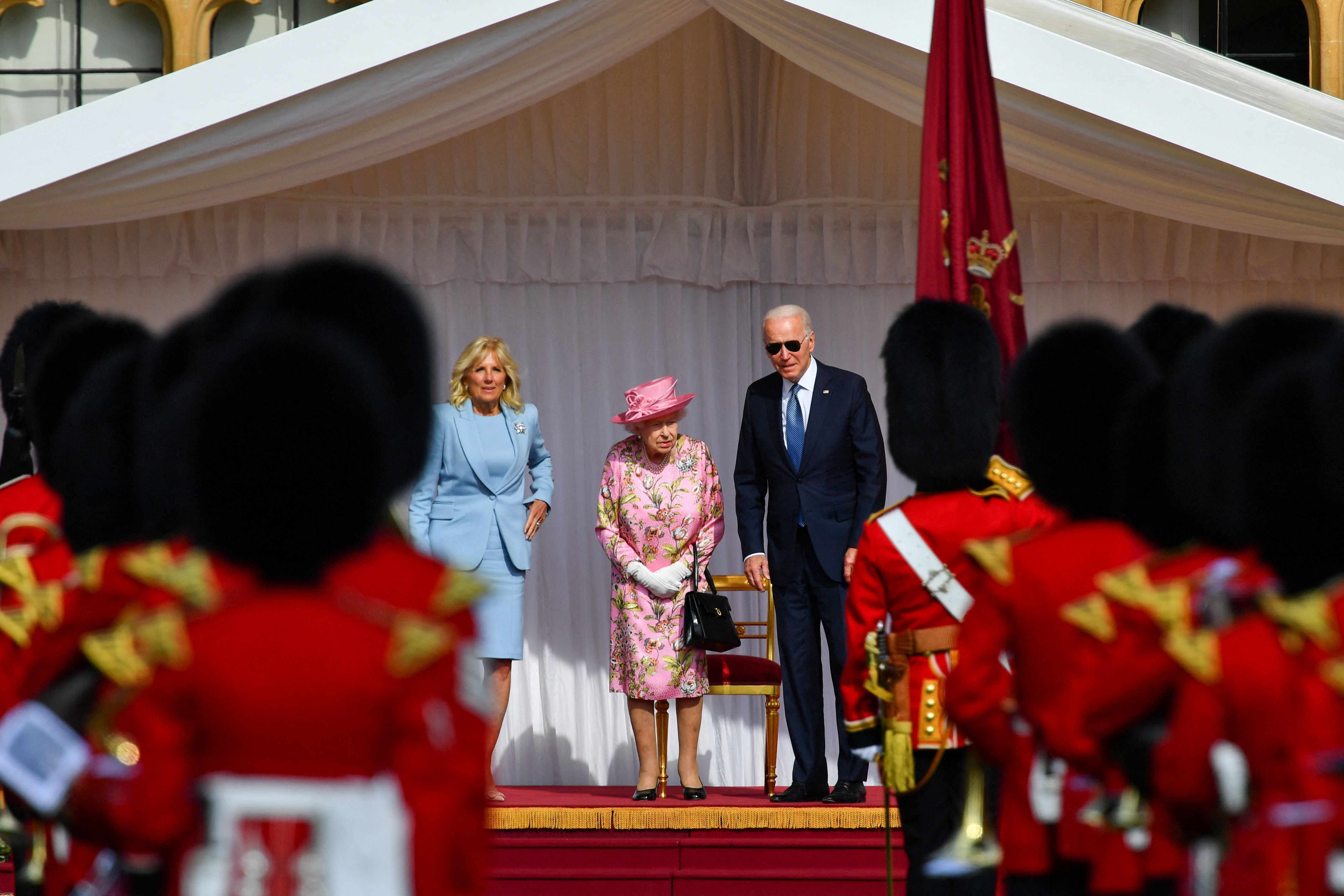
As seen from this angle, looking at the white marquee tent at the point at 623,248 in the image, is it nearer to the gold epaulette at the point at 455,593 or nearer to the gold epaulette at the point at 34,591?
the gold epaulette at the point at 34,591

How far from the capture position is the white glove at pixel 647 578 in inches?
225

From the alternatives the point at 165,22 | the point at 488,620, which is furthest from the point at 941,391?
the point at 165,22

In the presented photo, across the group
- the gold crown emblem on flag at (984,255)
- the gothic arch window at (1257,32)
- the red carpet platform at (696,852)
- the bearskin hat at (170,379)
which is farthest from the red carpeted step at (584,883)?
the gothic arch window at (1257,32)

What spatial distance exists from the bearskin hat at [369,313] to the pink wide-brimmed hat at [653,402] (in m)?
3.34

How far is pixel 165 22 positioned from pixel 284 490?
5690 millimetres

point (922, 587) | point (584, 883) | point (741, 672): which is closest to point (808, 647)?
point (741, 672)

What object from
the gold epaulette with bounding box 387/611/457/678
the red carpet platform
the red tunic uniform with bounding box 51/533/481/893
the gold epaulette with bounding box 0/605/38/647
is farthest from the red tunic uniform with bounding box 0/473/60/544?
the red carpet platform

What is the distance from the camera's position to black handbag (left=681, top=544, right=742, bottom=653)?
5.56 metres

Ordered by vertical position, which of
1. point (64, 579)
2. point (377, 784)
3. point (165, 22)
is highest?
point (165, 22)

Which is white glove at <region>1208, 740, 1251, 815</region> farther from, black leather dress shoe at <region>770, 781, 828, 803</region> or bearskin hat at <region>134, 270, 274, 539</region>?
black leather dress shoe at <region>770, 781, 828, 803</region>

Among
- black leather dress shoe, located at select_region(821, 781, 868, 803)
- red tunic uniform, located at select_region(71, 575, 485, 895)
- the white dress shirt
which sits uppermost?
the white dress shirt

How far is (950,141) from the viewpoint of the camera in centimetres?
457

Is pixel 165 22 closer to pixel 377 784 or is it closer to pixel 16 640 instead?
pixel 16 640

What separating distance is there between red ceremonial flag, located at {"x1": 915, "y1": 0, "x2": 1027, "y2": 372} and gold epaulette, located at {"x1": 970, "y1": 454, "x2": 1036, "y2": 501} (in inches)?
31.5
